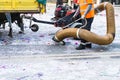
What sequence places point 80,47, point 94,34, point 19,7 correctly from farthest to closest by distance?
point 19,7
point 80,47
point 94,34

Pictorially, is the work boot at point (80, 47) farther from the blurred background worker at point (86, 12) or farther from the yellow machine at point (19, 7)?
the yellow machine at point (19, 7)

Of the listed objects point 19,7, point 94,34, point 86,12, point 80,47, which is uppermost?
point 86,12

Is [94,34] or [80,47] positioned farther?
[80,47]

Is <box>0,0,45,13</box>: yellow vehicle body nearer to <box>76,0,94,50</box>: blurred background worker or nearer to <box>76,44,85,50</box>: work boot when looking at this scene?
<box>76,0,94,50</box>: blurred background worker

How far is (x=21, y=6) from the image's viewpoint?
11961 mm

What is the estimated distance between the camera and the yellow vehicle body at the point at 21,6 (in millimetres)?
11867

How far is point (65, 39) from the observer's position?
12117 mm

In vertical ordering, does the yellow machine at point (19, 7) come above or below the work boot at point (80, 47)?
above

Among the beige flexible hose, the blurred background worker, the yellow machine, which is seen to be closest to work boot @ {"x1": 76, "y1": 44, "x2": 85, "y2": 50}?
the blurred background worker

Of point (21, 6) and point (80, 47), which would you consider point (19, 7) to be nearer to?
point (21, 6)

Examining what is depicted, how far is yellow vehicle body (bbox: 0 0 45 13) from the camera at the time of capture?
38.9 feet

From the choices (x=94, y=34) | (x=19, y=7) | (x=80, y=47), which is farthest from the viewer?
(x=19, y=7)

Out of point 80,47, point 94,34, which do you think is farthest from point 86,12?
point 80,47

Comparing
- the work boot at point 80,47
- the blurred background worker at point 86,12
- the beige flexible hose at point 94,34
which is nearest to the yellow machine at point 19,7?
the beige flexible hose at point 94,34
